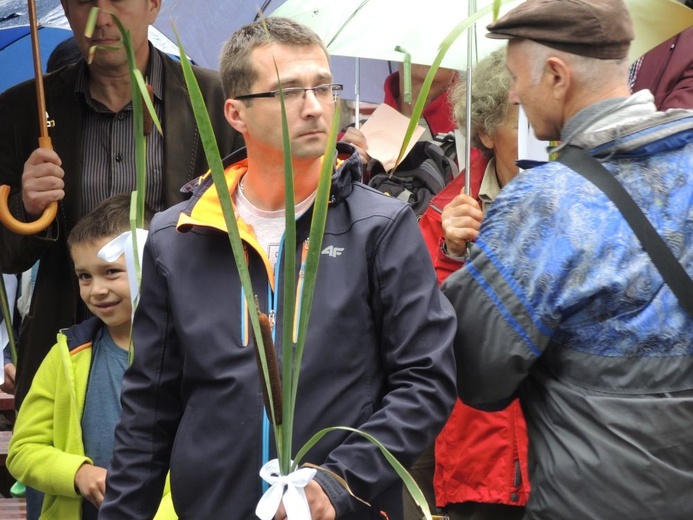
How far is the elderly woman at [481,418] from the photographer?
3795 millimetres

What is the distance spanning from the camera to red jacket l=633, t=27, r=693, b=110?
4684mm

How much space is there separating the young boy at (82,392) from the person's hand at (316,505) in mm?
1187

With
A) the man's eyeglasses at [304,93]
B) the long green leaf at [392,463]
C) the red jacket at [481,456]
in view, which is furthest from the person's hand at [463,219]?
the long green leaf at [392,463]

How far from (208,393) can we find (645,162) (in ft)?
3.60

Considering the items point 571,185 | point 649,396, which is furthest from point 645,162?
point 649,396

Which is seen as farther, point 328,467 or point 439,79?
point 439,79

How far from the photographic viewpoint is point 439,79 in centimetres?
533

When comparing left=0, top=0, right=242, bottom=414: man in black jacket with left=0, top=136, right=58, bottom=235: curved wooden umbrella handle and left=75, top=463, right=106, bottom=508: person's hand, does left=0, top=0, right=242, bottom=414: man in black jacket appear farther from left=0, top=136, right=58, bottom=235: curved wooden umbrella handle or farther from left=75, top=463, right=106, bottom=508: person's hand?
left=75, top=463, right=106, bottom=508: person's hand

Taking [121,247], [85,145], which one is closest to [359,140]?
[85,145]

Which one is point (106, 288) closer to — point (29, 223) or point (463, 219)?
point (29, 223)

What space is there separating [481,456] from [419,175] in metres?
1.36

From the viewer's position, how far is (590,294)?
8.73 feet

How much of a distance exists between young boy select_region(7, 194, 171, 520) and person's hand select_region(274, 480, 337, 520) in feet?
3.90

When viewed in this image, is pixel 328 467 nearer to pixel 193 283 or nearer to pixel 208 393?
pixel 208 393
